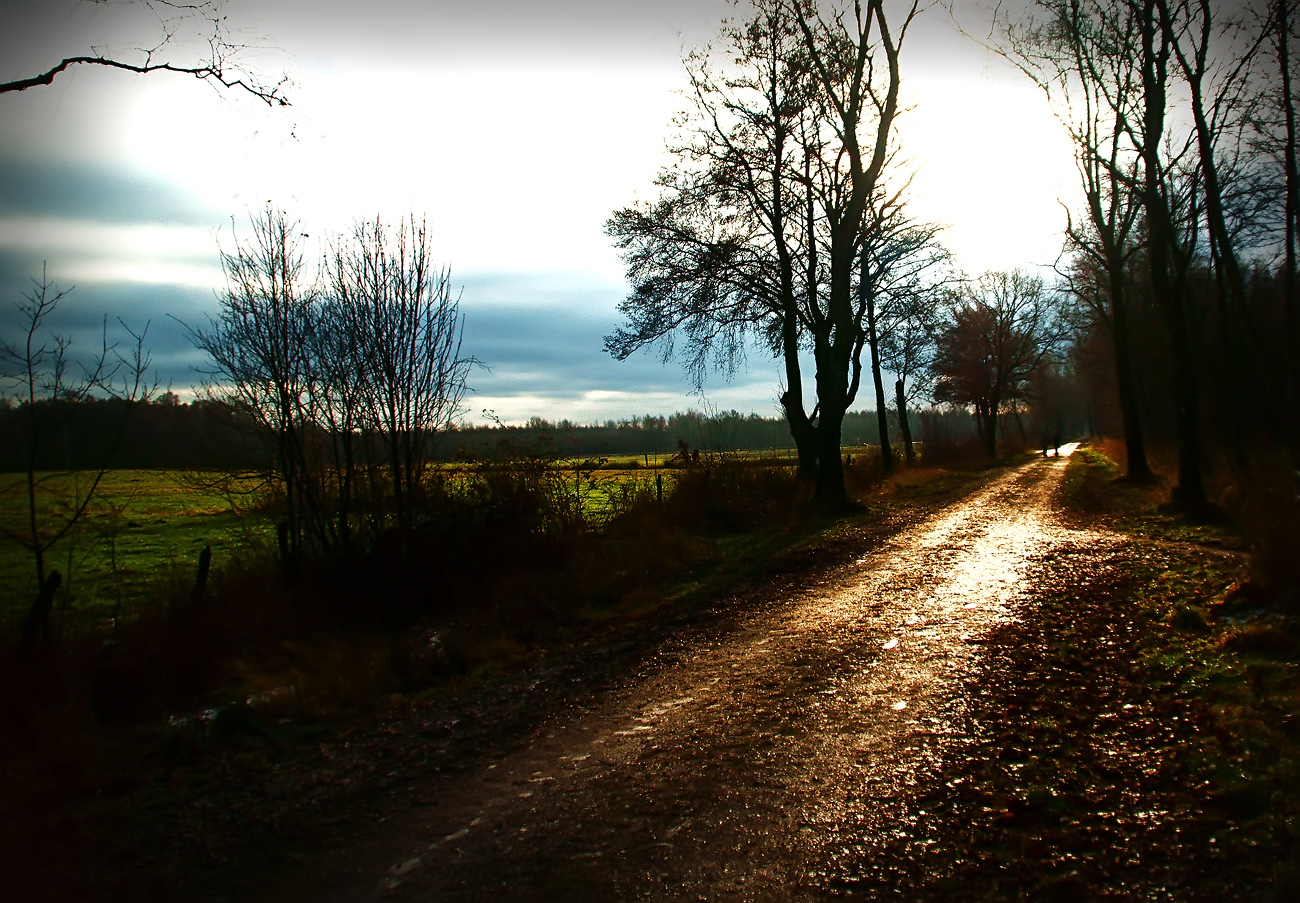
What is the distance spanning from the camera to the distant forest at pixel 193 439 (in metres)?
6.83

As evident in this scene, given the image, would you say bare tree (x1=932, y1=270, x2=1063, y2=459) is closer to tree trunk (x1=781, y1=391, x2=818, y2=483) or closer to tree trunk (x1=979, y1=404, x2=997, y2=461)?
tree trunk (x1=979, y1=404, x2=997, y2=461)

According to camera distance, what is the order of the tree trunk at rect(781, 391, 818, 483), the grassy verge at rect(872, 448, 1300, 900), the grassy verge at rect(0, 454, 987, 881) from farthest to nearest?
the tree trunk at rect(781, 391, 818, 483) < the grassy verge at rect(0, 454, 987, 881) < the grassy verge at rect(872, 448, 1300, 900)

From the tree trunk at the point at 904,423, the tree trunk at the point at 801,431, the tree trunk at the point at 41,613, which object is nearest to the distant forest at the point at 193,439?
the tree trunk at the point at 41,613

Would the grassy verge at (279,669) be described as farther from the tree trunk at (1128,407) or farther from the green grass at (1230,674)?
the tree trunk at (1128,407)

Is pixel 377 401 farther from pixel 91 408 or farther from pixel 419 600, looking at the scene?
pixel 91 408

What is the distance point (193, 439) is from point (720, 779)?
28.6ft

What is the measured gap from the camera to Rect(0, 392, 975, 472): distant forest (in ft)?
22.4

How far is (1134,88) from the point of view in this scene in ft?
53.3

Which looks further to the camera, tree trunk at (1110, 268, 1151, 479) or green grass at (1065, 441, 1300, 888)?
tree trunk at (1110, 268, 1151, 479)

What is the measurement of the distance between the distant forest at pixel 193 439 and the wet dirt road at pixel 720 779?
16.5 ft

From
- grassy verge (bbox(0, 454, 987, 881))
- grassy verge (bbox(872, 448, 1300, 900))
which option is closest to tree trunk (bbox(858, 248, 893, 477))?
grassy verge (bbox(0, 454, 987, 881))

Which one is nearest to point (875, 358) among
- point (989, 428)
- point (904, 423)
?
point (904, 423)

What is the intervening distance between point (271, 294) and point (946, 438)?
3938cm

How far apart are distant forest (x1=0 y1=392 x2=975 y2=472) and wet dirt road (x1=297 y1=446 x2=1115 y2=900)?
502 cm
